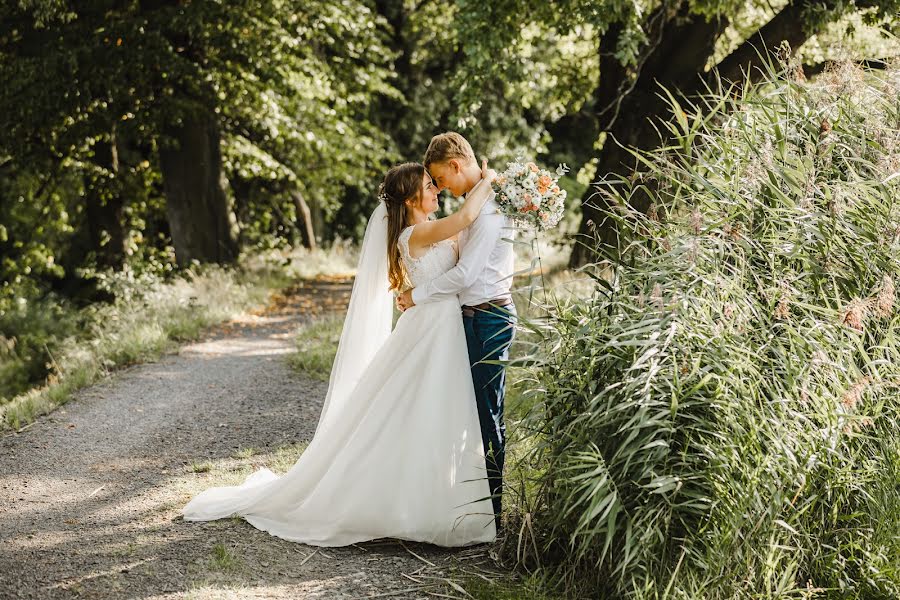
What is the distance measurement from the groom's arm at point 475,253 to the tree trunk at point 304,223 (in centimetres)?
1603

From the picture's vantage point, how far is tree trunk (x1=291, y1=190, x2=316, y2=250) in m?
20.5

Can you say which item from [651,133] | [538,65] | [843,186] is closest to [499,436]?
[843,186]

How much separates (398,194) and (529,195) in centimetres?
95

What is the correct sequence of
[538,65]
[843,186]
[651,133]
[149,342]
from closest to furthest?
[843,186] → [149,342] → [651,133] → [538,65]

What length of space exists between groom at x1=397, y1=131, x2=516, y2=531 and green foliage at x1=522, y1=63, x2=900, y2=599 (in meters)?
0.56

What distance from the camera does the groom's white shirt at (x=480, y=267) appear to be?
4684mm

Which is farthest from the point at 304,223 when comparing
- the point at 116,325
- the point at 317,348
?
the point at 317,348

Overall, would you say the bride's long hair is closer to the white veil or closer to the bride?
the bride

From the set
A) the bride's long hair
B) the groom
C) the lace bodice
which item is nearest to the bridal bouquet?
the groom

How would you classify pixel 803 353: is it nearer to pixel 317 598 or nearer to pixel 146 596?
pixel 317 598

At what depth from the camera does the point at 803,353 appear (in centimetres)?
379

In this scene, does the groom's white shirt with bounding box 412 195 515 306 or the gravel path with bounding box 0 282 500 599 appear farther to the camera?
the groom's white shirt with bounding box 412 195 515 306

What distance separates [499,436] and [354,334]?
117cm

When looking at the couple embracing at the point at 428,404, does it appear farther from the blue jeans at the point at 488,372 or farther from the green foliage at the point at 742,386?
the green foliage at the point at 742,386
